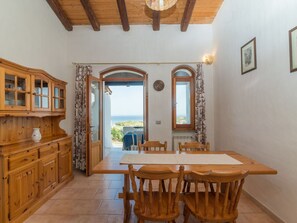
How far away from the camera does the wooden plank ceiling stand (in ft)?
12.7

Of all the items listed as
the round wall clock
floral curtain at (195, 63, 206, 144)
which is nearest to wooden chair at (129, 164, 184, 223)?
floral curtain at (195, 63, 206, 144)

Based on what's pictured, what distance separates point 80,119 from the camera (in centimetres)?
432

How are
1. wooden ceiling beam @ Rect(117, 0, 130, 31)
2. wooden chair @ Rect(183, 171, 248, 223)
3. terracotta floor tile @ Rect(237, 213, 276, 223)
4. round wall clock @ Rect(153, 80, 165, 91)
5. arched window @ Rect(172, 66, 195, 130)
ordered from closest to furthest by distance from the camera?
wooden chair @ Rect(183, 171, 248, 223), terracotta floor tile @ Rect(237, 213, 276, 223), wooden ceiling beam @ Rect(117, 0, 130, 31), round wall clock @ Rect(153, 80, 165, 91), arched window @ Rect(172, 66, 195, 130)

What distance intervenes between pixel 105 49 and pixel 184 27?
192cm

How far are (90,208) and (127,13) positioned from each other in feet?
12.5

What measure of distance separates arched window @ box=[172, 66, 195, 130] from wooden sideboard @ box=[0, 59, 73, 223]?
251 cm

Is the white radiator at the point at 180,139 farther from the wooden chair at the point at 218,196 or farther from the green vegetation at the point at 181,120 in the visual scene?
the wooden chair at the point at 218,196

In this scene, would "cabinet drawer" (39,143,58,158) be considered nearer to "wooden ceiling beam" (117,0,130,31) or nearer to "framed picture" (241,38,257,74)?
"wooden ceiling beam" (117,0,130,31)

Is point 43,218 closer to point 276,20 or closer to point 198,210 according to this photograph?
point 198,210

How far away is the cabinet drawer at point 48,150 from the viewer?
278cm

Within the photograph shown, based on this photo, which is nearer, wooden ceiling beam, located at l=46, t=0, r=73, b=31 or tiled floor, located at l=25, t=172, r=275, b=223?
tiled floor, located at l=25, t=172, r=275, b=223

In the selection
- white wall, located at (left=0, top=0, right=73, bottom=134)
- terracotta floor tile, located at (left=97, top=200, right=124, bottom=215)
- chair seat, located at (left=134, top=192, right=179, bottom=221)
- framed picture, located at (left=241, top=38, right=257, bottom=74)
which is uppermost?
white wall, located at (left=0, top=0, right=73, bottom=134)

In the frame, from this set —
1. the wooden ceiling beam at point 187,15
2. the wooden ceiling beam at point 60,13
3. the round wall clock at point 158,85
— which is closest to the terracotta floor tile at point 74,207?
the round wall clock at point 158,85

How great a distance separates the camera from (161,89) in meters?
4.56
